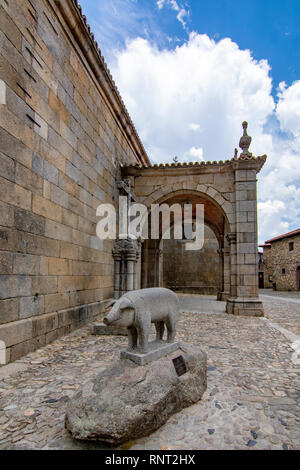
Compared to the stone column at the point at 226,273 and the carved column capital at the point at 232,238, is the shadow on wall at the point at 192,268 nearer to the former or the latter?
the stone column at the point at 226,273

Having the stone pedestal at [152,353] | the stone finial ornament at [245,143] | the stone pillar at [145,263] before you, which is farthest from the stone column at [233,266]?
the stone pedestal at [152,353]

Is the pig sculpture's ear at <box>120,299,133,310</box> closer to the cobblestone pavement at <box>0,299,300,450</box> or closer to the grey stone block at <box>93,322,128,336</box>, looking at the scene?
the cobblestone pavement at <box>0,299,300,450</box>

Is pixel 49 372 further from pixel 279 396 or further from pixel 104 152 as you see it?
pixel 104 152

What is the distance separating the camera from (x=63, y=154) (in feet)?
16.6

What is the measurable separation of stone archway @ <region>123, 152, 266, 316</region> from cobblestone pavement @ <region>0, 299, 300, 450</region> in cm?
320

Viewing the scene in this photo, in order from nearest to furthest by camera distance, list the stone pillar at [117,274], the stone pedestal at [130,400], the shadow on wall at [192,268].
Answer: the stone pedestal at [130,400] < the stone pillar at [117,274] < the shadow on wall at [192,268]

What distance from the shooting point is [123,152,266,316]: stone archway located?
25.7 feet

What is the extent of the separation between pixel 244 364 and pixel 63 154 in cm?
447

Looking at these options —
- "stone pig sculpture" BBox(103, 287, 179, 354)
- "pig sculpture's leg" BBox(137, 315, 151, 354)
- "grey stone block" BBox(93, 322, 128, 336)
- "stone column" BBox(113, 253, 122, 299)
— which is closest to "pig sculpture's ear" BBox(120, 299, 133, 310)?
"stone pig sculpture" BBox(103, 287, 179, 354)

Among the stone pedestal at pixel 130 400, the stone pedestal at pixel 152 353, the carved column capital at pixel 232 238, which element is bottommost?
the stone pedestal at pixel 130 400

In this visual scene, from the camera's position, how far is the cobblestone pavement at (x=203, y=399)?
194 cm

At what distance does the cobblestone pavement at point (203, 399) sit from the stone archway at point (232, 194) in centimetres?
320

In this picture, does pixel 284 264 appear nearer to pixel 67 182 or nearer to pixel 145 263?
pixel 145 263
